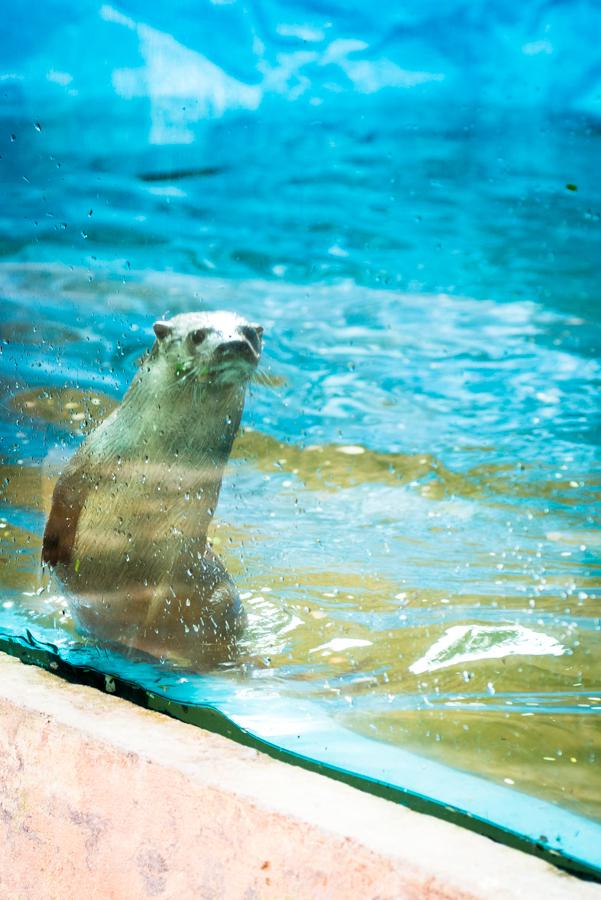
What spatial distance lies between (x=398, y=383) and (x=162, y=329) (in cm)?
59

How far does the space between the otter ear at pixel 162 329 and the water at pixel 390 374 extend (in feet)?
0.09

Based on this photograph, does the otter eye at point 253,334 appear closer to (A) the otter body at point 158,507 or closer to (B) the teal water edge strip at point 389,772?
(A) the otter body at point 158,507

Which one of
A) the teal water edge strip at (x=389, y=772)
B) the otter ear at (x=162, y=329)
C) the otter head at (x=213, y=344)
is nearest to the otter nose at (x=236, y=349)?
the otter head at (x=213, y=344)

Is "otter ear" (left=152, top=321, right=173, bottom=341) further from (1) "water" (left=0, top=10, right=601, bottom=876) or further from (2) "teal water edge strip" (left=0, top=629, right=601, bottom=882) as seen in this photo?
(2) "teal water edge strip" (left=0, top=629, right=601, bottom=882)

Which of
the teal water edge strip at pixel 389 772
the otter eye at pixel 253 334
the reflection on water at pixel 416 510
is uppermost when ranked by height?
the otter eye at pixel 253 334

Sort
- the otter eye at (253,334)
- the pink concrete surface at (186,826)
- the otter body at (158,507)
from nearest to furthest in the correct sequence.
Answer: the pink concrete surface at (186,826) → the otter eye at (253,334) → the otter body at (158,507)

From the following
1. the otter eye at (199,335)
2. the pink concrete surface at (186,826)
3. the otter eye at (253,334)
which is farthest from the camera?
the otter eye at (199,335)

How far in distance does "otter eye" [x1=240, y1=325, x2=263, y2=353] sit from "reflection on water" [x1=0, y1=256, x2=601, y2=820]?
0.13 feet

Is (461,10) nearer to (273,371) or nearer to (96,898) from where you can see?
(273,371)

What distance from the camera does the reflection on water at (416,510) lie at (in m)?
1.47

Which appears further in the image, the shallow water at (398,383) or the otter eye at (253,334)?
the otter eye at (253,334)

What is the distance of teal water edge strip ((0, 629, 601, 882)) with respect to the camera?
1.45 meters

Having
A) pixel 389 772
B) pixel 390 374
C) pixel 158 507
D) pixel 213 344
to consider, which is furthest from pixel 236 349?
pixel 389 772

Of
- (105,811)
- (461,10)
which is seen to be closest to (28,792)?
(105,811)
